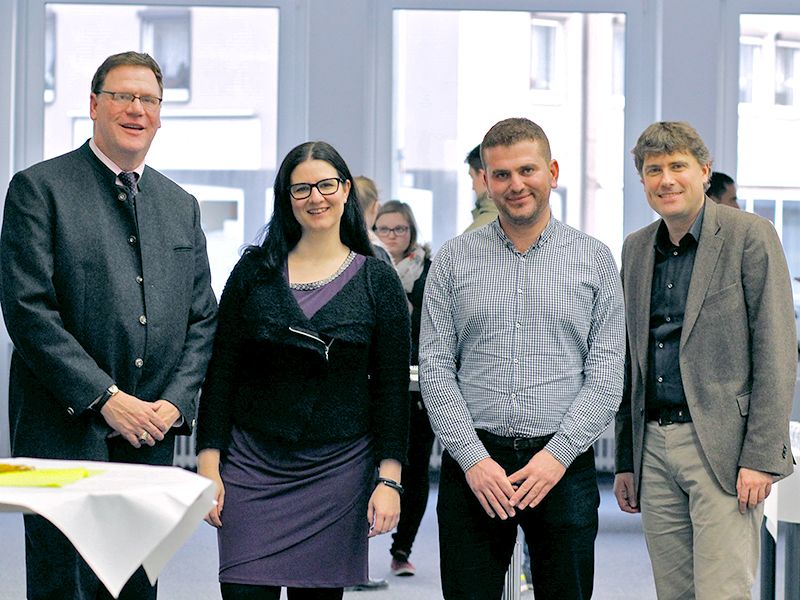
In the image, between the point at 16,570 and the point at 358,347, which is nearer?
the point at 358,347

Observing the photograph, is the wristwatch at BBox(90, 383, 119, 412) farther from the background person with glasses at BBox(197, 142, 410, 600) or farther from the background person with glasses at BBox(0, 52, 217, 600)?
the background person with glasses at BBox(197, 142, 410, 600)

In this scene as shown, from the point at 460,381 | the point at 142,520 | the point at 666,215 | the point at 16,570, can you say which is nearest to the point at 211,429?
the point at 460,381

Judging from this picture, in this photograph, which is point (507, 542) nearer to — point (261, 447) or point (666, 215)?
point (261, 447)

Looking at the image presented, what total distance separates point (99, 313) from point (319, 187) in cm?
51

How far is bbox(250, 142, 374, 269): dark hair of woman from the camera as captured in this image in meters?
2.58

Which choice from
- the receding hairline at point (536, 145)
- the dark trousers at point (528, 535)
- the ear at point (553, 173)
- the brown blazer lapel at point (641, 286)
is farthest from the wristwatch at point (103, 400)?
the brown blazer lapel at point (641, 286)

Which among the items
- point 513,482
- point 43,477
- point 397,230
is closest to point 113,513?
point 43,477

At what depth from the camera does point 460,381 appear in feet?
8.45

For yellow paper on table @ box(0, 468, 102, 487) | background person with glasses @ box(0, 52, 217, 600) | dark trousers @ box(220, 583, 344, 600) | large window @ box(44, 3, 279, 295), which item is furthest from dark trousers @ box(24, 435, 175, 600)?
large window @ box(44, 3, 279, 295)

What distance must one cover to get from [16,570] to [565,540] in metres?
2.77

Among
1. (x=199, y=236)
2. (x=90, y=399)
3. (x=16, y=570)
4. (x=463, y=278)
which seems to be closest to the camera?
(x=90, y=399)

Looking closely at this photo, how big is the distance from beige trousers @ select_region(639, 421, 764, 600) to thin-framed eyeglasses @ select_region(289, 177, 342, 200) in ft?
2.89

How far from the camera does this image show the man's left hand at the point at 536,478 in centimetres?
244

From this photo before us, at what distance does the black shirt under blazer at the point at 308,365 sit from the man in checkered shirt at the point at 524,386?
10 cm
